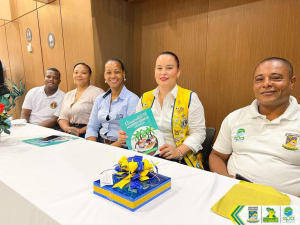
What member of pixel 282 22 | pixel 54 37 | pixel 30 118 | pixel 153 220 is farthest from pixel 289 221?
pixel 54 37

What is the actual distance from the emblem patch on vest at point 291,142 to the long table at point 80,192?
19.3 inches

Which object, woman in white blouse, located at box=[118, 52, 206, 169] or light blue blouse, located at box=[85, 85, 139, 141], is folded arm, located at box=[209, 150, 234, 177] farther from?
light blue blouse, located at box=[85, 85, 139, 141]

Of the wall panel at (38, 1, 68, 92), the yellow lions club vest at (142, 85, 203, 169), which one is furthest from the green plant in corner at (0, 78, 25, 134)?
the wall panel at (38, 1, 68, 92)

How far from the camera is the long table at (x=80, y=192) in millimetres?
734

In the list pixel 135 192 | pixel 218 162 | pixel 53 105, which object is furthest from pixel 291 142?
pixel 53 105

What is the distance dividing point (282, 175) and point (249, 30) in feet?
5.10

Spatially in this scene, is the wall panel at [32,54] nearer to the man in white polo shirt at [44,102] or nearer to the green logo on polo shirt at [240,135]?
the man in white polo shirt at [44,102]

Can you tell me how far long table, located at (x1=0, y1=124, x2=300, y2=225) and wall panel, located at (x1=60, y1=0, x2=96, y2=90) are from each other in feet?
6.22

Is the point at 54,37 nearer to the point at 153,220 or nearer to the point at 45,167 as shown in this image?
the point at 45,167

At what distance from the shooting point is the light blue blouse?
7.36 feet

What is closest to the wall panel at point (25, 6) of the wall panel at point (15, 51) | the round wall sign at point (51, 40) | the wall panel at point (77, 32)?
the wall panel at point (15, 51)

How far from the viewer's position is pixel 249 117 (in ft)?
4.68

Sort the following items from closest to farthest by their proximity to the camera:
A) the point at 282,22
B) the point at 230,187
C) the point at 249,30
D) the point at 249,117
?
the point at 230,187 < the point at 249,117 < the point at 282,22 < the point at 249,30

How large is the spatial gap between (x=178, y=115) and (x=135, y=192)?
106cm
